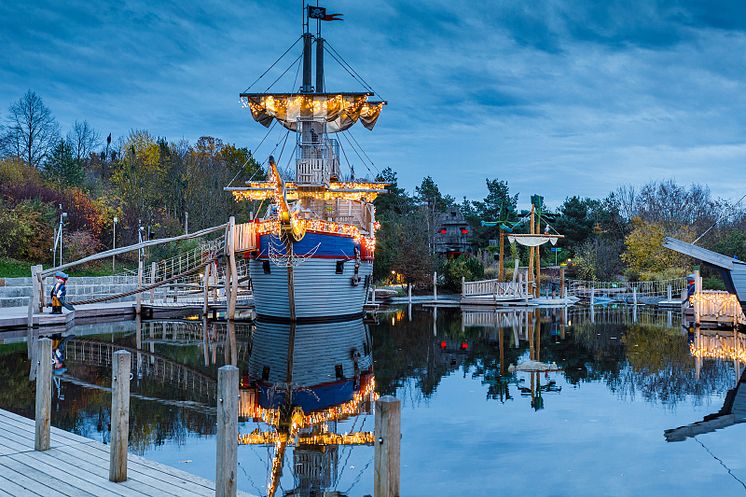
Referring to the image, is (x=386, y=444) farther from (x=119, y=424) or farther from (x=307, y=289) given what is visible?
(x=307, y=289)

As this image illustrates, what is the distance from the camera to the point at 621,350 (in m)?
18.8

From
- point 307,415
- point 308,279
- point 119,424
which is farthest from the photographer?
point 308,279

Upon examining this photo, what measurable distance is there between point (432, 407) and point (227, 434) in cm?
669

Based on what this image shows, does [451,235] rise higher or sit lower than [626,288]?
higher

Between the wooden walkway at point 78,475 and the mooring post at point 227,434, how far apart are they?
2.16 feet

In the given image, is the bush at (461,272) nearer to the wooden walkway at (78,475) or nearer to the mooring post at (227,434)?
the wooden walkway at (78,475)

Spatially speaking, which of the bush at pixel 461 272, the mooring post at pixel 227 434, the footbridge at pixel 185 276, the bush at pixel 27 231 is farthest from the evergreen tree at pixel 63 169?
the mooring post at pixel 227 434

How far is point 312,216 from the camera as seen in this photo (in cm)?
2659

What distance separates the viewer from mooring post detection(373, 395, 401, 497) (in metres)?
4.40

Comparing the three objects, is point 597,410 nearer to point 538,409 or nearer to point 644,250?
point 538,409

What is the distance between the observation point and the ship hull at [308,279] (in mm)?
23250

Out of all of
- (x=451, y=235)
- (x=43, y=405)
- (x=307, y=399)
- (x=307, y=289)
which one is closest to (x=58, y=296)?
(x=307, y=289)

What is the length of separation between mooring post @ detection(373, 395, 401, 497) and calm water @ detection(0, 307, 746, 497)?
2.48 m

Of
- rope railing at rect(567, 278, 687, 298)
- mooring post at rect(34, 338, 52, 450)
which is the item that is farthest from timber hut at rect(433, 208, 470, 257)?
mooring post at rect(34, 338, 52, 450)
